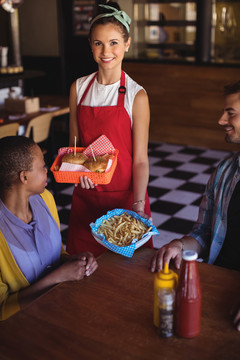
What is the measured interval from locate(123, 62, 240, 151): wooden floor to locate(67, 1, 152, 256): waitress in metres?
4.24

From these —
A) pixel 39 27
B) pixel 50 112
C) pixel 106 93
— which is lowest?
pixel 50 112

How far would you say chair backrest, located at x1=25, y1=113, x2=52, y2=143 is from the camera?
432cm

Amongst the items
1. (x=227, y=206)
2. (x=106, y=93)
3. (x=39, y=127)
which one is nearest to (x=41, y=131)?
(x=39, y=127)

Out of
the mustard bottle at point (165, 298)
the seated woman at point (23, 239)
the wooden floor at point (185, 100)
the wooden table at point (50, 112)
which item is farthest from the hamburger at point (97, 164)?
the wooden floor at point (185, 100)

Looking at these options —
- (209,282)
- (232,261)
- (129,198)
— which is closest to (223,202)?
(232,261)

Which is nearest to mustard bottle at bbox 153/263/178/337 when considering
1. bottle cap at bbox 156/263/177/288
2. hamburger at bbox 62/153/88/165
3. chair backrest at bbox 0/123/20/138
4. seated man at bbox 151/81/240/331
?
bottle cap at bbox 156/263/177/288

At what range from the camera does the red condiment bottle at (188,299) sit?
1227 millimetres

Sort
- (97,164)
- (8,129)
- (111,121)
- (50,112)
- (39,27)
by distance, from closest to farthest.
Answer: (97,164) < (111,121) < (8,129) < (50,112) < (39,27)

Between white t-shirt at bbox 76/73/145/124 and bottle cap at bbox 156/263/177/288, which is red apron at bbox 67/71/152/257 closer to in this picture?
white t-shirt at bbox 76/73/145/124

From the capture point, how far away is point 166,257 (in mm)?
1681

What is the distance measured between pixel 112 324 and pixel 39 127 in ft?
10.8

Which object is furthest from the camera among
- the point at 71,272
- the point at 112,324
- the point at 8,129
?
the point at 8,129

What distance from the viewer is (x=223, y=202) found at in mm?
1882

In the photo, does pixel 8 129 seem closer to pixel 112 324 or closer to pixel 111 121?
pixel 111 121
